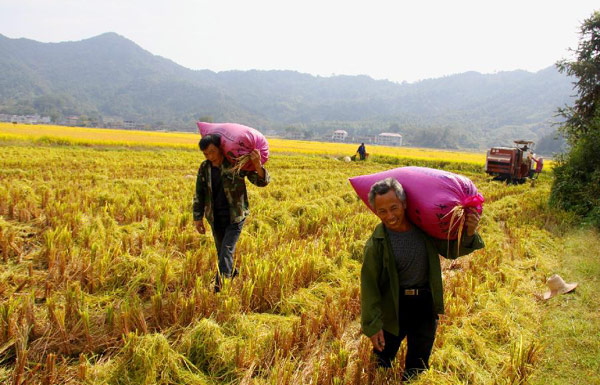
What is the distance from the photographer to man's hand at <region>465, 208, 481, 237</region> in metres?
2.06

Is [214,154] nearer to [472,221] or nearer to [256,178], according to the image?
[256,178]

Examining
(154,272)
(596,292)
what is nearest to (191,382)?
(154,272)

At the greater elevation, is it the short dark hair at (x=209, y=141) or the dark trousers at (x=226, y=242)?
the short dark hair at (x=209, y=141)

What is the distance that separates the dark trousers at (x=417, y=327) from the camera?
88.0 inches

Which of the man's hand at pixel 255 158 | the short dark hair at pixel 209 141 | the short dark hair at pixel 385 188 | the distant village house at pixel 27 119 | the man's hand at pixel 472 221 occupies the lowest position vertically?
the man's hand at pixel 472 221

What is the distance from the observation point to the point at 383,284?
2.21 meters

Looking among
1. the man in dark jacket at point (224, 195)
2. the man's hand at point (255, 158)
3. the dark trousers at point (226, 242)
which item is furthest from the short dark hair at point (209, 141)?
the dark trousers at point (226, 242)

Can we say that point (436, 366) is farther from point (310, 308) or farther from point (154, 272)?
point (154, 272)

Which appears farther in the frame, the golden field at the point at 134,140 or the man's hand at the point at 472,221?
the golden field at the point at 134,140

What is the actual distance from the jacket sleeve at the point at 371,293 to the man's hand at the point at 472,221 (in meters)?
0.56

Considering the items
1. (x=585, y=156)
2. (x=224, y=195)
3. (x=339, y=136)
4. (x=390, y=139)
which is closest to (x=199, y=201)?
(x=224, y=195)

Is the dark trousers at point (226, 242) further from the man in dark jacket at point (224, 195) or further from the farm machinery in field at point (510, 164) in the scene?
the farm machinery in field at point (510, 164)

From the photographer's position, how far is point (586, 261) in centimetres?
517

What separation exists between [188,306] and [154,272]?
0.94m
